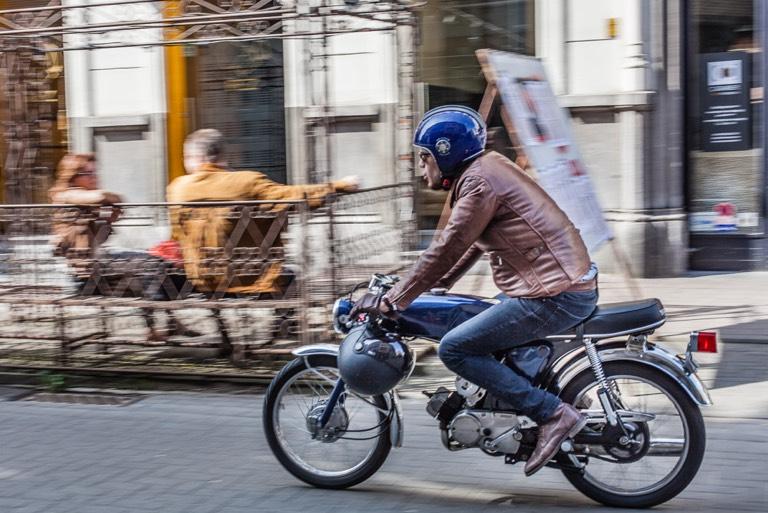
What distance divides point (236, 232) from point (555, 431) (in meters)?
3.09

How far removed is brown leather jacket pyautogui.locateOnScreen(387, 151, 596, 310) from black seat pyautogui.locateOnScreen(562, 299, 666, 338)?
0.47ft

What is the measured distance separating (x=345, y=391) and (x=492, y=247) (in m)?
1.00

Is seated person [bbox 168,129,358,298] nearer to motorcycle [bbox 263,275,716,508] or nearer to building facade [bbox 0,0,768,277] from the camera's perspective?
motorcycle [bbox 263,275,716,508]

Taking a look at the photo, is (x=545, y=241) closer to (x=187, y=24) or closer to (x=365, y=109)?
(x=187, y=24)

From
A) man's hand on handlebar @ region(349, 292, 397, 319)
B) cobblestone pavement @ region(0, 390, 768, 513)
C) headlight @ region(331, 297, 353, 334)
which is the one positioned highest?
man's hand on handlebar @ region(349, 292, 397, 319)

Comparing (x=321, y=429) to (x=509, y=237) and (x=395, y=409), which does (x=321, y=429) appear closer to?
(x=395, y=409)

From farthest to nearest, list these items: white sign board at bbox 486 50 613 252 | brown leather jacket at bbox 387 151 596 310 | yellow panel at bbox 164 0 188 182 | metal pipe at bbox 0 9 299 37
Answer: yellow panel at bbox 164 0 188 182
white sign board at bbox 486 50 613 252
metal pipe at bbox 0 9 299 37
brown leather jacket at bbox 387 151 596 310

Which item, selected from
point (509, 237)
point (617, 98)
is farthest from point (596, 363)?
point (617, 98)

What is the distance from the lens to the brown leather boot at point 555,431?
15.2 feet

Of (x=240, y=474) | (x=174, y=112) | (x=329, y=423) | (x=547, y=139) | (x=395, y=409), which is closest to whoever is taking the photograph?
(x=395, y=409)

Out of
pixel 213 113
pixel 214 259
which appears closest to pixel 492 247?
pixel 214 259

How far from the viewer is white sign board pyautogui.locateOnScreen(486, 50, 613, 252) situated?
23.2ft

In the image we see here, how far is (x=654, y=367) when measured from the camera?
15.2 ft

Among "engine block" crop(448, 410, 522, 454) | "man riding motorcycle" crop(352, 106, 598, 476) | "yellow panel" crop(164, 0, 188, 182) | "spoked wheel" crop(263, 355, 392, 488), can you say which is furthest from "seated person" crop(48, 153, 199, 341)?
"yellow panel" crop(164, 0, 188, 182)
